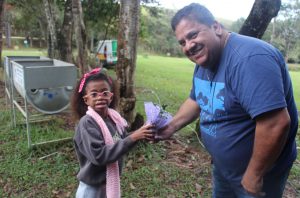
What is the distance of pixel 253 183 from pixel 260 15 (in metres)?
2.99

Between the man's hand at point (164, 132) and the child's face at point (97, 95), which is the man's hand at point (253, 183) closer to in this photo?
the man's hand at point (164, 132)

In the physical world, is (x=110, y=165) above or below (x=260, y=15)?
below

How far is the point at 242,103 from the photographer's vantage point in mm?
1633

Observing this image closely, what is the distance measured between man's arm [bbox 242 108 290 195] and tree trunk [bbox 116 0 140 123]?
242 cm

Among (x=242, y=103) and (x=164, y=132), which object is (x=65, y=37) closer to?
(x=164, y=132)

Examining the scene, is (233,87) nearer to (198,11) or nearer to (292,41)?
(198,11)

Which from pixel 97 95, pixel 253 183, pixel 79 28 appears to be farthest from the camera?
pixel 79 28

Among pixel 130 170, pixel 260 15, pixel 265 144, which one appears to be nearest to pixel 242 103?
pixel 265 144

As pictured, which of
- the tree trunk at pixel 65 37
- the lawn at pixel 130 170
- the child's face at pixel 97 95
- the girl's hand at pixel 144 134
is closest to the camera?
the girl's hand at pixel 144 134

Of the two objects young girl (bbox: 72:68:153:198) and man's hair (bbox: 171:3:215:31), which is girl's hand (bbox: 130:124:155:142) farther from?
man's hair (bbox: 171:3:215:31)

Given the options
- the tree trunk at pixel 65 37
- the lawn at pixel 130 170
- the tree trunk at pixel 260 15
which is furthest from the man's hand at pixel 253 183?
the tree trunk at pixel 65 37

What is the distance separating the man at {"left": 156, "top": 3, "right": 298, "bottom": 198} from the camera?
154cm

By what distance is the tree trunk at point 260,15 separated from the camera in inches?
162

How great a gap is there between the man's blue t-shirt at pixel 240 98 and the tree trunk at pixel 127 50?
2075mm
